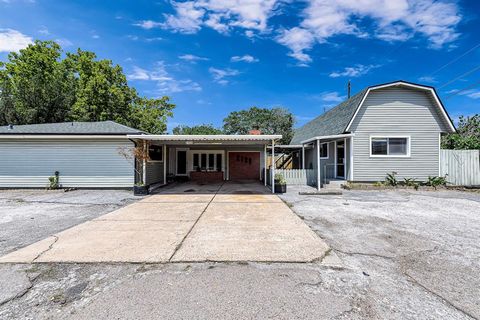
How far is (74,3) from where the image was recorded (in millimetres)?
10703

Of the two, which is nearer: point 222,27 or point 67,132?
point 67,132

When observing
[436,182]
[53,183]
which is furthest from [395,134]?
[53,183]

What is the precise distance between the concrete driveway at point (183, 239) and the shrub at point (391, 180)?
760cm

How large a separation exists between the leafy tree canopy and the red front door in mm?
15063

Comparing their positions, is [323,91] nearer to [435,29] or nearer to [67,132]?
[435,29]

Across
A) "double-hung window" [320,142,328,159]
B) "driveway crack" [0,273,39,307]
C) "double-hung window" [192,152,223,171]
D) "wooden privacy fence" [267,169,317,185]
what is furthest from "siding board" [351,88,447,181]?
"driveway crack" [0,273,39,307]

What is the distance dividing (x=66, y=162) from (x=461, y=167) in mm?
19754

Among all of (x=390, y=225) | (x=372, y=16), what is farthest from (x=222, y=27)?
(x=390, y=225)

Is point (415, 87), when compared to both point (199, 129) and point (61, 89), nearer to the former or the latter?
point (61, 89)

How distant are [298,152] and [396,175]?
29.3ft

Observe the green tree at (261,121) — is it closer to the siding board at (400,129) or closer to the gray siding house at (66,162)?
the siding board at (400,129)

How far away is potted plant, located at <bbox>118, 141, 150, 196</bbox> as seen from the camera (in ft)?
32.8

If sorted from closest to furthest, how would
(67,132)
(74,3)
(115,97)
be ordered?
1. (74,3)
2. (67,132)
3. (115,97)

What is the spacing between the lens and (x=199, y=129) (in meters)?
40.7
